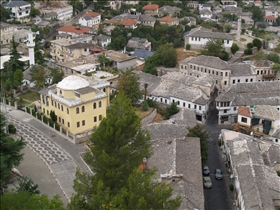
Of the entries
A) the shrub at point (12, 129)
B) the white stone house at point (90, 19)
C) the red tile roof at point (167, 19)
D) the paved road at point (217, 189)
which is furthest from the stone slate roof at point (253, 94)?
the white stone house at point (90, 19)

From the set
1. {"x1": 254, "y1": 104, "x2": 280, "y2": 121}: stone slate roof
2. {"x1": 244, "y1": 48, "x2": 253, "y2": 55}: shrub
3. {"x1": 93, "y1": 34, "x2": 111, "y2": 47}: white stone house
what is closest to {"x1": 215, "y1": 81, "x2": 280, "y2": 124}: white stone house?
{"x1": 254, "y1": 104, "x2": 280, "y2": 121}: stone slate roof

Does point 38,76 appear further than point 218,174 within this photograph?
Yes

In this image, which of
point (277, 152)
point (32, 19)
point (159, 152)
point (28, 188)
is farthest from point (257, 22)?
point (28, 188)

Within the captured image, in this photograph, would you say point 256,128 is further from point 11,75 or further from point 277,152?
point 11,75

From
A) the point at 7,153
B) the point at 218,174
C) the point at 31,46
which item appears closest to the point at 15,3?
the point at 31,46

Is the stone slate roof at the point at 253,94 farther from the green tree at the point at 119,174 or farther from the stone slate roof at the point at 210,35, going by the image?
the green tree at the point at 119,174

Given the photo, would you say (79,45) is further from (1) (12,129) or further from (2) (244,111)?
(1) (12,129)
